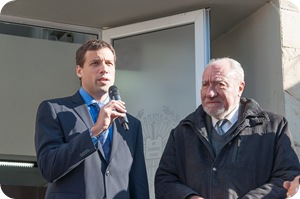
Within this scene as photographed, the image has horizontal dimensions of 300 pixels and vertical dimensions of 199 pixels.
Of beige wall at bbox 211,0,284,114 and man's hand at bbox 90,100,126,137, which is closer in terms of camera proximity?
man's hand at bbox 90,100,126,137

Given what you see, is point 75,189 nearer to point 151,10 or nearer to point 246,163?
point 246,163

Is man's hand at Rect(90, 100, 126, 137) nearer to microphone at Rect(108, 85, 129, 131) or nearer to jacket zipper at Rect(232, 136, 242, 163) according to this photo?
microphone at Rect(108, 85, 129, 131)

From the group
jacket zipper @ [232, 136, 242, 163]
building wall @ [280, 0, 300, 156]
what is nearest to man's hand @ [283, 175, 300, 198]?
jacket zipper @ [232, 136, 242, 163]

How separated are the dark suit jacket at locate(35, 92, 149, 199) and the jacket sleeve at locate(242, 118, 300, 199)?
2.01 feet

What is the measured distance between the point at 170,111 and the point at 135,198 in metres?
1.98

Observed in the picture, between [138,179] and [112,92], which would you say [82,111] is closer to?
[112,92]

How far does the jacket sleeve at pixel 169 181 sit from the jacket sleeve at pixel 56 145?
557mm

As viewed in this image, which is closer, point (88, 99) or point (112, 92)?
point (112, 92)

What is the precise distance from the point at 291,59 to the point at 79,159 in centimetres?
251

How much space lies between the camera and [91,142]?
3.13 meters

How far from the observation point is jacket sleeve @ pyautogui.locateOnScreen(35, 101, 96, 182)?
10.3 ft

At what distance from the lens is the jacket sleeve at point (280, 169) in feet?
10.9

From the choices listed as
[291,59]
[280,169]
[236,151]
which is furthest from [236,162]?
[291,59]

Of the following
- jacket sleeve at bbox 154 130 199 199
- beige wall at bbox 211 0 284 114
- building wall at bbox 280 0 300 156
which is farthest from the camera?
beige wall at bbox 211 0 284 114
